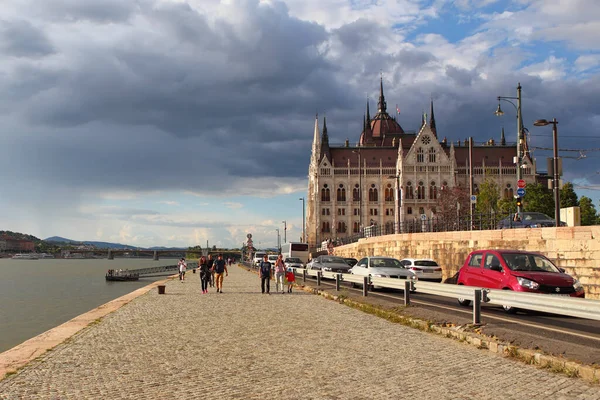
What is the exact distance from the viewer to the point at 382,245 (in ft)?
168

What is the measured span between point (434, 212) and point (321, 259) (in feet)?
292

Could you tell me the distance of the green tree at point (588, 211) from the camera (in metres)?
88.5

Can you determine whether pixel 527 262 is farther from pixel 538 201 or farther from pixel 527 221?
pixel 538 201

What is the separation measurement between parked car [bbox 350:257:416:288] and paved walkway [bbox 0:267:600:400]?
11523 millimetres

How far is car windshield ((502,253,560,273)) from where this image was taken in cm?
1666

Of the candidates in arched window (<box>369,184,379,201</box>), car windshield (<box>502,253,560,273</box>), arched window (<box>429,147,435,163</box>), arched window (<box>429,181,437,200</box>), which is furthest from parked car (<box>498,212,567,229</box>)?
arched window (<box>369,184,379,201</box>)

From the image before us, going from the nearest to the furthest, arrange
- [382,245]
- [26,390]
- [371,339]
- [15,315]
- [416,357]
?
[26,390] → [416,357] → [371,339] → [15,315] → [382,245]

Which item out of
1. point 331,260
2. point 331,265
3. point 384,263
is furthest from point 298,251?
point 384,263

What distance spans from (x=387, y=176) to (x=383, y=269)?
111892 millimetres

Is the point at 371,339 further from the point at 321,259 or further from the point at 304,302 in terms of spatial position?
the point at 321,259

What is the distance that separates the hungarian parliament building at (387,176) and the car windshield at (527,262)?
11152cm

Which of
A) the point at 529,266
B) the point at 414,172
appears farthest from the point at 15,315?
the point at 414,172

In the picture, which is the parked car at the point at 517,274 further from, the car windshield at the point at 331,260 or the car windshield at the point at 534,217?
the car windshield at the point at 331,260

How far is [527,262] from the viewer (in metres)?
17.0
